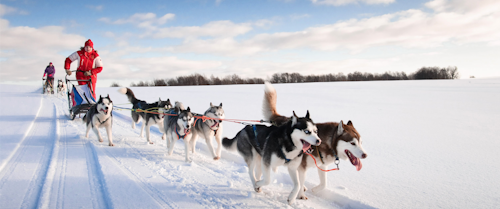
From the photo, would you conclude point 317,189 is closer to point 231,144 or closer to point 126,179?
point 231,144

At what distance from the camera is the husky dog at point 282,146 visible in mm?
2693

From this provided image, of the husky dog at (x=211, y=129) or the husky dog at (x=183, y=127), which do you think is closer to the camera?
the husky dog at (x=183, y=127)

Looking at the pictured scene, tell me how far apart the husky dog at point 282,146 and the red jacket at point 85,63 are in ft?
18.7

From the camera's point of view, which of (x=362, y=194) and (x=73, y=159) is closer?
(x=362, y=194)

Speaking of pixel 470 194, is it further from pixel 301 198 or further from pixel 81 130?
pixel 81 130

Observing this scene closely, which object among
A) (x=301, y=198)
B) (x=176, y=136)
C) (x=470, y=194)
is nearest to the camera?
(x=470, y=194)

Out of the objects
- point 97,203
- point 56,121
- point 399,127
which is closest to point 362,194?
point 97,203

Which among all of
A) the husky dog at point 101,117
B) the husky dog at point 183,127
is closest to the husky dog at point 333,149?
the husky dog at point 183,127

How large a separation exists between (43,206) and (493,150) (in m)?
6.55

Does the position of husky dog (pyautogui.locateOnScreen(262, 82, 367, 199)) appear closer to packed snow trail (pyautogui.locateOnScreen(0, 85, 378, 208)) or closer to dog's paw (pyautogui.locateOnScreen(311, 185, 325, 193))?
dog's paw (pyautogui.locateOnScreen(311, 185, 325, 193))

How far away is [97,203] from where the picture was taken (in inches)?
104

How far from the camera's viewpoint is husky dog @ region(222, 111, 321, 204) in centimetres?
269

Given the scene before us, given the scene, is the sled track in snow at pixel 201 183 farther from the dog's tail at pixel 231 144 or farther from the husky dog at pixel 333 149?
the husky dog at pixel 333 149

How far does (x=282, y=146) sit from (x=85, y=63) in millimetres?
6487
